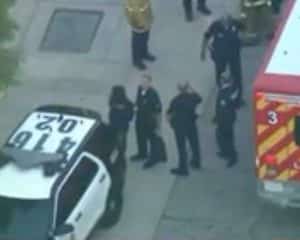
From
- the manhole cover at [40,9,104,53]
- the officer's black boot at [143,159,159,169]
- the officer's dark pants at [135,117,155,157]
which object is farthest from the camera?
the manhole cover at [40,9,104,53]

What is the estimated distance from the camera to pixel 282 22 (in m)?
15.1

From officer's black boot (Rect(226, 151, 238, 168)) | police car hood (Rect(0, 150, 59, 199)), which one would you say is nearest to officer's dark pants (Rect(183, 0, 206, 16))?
officer's black boot (Rect(226, 151, 238, 168))

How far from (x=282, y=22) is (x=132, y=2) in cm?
334

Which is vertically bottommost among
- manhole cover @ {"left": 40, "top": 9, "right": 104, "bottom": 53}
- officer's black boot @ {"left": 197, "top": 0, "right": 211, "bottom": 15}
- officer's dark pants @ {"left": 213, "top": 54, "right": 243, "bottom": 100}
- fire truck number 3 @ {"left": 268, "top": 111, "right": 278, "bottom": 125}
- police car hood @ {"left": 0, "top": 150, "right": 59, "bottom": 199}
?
manhole cover @ {"left": 40, "top": 9, "right": 104, "bottom": 53}

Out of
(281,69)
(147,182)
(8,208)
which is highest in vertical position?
(281,69)

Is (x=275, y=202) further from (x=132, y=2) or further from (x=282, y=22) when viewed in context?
(x=132, y=2)

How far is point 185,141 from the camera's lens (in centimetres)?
1625

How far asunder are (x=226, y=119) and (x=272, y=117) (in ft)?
5.65

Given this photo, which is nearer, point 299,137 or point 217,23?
point 299,137

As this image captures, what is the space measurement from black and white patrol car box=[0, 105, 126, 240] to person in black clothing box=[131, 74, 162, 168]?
2.28 feet

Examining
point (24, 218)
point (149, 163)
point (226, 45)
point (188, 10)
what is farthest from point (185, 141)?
point (188, 10)

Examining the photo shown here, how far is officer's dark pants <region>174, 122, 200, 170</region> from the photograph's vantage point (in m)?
16.0

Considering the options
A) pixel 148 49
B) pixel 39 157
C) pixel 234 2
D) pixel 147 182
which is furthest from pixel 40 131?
pixel 234 2

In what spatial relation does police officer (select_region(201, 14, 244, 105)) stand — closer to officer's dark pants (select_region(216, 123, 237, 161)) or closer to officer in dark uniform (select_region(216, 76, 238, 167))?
officer in dark uniform (select_region(216, 76, 238, 167))
